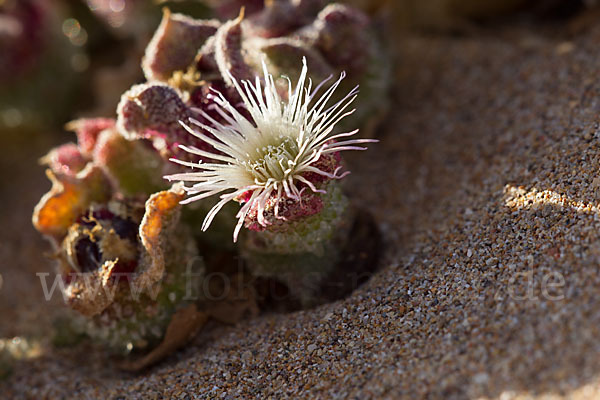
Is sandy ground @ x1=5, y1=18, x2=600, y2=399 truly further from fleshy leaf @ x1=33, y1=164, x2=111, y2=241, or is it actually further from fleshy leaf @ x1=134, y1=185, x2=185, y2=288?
fleshy leaf @ x1=33, y1=164, x2=111, y2=241

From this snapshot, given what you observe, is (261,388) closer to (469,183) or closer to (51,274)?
(469,183)

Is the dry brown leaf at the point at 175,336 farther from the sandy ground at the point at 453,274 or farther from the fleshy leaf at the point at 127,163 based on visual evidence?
the fleshy leaf at the point at 127,163

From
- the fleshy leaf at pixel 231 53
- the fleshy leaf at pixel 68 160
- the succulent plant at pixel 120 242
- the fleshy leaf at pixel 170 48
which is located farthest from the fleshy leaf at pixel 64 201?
the fleshy leaf at pixel 231 53

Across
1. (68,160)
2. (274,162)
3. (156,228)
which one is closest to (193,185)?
(156,228)

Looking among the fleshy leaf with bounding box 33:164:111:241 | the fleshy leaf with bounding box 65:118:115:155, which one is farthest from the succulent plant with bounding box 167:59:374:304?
the fleshy leaf with bounding box 65:118:115:155

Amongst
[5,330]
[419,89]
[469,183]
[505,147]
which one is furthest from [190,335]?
[419,89]

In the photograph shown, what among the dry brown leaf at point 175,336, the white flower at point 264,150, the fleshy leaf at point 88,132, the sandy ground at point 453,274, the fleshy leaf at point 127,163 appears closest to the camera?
the sandy ground at point 453,274

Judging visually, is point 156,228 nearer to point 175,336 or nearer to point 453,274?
point 175,336
